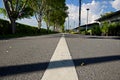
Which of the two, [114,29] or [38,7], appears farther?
[38,7]

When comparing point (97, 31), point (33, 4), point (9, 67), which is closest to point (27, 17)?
point (33, 4)

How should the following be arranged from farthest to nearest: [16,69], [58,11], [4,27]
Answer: [58,11] → [4,27] → [16,69]

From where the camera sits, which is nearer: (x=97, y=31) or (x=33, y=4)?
(x=97, y=31)

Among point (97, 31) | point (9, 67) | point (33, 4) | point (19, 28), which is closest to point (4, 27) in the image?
point (19, 28)

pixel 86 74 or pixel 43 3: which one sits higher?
pixel 43 3

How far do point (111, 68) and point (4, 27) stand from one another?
80.7ft

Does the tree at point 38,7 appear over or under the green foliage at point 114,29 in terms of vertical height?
over

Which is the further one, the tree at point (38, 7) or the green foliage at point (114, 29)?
the tree at point (38, 7)

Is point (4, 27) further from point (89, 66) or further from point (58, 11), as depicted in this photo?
point (58, 11)

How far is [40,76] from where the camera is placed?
4039 millimetres

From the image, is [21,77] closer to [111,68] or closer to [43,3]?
[111,68]

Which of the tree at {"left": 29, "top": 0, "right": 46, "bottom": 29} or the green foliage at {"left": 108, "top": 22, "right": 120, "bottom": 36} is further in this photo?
the tree at {"left": 29, "top": 0, "right": 46, "bottom": 29}

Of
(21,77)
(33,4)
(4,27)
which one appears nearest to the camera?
(21,77)

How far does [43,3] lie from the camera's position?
58.7 m
